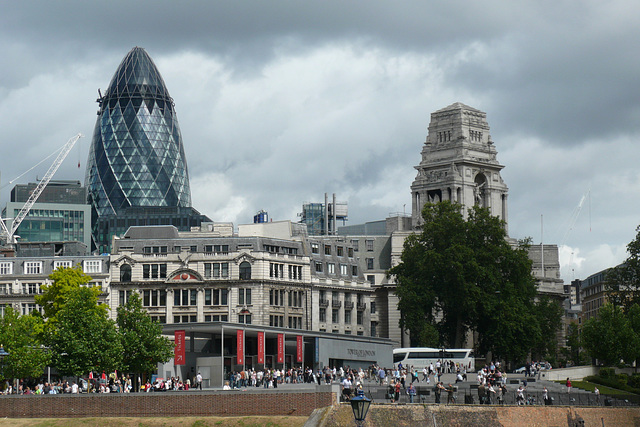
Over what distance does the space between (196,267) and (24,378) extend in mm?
44632

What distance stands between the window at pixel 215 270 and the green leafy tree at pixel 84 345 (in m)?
48.7

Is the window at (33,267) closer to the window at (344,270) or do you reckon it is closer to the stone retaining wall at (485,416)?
the window at (344,270)

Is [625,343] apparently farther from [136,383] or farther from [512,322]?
[136,383]

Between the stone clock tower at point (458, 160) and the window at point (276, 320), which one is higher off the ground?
the stone clock tower at point (458, 160)

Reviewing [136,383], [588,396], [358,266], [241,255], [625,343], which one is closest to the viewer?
[588,396]

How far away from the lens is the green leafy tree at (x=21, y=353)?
10725cm

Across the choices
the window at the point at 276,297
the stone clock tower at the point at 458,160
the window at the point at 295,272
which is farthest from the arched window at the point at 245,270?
the stone clock tower at the point at 458,160

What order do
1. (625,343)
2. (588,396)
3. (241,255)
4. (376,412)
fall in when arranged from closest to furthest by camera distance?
(376,412)
(588,396)
(625,343)
(241,255)

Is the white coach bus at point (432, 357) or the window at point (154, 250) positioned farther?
the window at point (154, 250)

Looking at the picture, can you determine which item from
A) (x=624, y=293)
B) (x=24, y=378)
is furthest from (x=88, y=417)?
(x=624, y=293)

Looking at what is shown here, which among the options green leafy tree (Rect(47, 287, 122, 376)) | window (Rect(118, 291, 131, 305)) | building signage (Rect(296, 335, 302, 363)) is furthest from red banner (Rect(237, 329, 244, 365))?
window (Rect(118, 291, 131, 305))

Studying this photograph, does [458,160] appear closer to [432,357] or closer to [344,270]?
Answer: [344,270]

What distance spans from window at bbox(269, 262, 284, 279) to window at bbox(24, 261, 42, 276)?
2946cm

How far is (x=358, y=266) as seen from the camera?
578 ft
